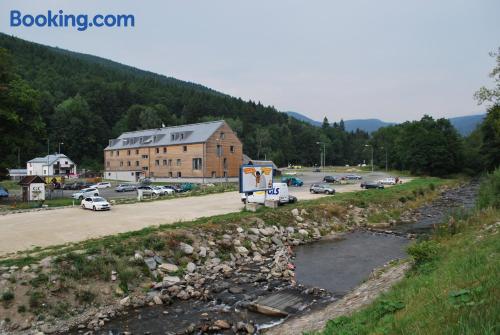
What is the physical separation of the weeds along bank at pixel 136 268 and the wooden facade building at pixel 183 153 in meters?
47.7

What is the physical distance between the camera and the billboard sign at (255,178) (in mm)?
33000

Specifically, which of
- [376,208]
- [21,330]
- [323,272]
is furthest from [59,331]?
[376,208]

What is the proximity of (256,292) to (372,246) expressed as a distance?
12618 millimetres

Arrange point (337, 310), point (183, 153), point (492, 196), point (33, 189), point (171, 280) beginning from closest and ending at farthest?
point (337, 310)
point (171, 280)
point (492, 196)
point (33, 189)
point (183, 153)

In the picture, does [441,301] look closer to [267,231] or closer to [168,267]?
[168,267]

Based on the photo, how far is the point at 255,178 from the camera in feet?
111

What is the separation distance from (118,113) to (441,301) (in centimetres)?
15715

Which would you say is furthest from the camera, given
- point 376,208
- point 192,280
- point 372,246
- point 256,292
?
point 376,208

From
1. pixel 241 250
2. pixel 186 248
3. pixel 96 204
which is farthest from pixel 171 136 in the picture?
pixel 186 248

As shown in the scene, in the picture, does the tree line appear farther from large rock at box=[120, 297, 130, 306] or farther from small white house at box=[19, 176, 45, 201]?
large rock at box=[120, 297, 130, 306]

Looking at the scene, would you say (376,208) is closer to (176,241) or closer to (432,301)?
(176,241)

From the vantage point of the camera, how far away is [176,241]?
22938 millimetres

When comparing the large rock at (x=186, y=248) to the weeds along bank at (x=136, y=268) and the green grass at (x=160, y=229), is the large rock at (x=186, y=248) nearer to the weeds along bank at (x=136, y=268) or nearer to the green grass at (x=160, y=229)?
the weeds along bank at (x=136, y=268)

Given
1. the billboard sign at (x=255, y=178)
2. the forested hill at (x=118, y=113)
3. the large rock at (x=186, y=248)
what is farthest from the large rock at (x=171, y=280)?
the forested hill at (x=118, y=113)
